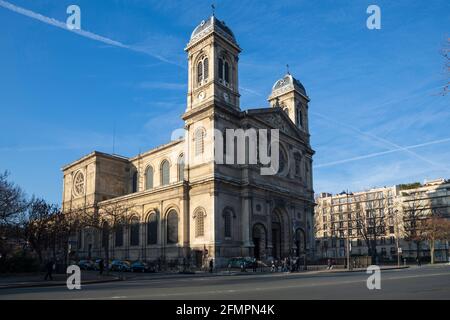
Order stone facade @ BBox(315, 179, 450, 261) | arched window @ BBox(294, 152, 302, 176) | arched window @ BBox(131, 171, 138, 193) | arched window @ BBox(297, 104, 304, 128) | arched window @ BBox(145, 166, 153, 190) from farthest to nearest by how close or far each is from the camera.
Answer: stone facade @ BBox(315, 179, 450, 261) < arched window @ BBox(131, 171, 138, 193) < arched window @ BBox(297, 104, 304, 128) < arched window @ BBox(145, 166, 153, 190) < arched window @ BBox(294, 152, 302, 176)

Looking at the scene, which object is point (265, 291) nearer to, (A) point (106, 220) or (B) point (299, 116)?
(A) point (106, 220)

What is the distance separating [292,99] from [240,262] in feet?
103

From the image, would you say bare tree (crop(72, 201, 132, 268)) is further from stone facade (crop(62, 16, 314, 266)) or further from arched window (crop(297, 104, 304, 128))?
arched window (crop(297, 104, 304, 128))

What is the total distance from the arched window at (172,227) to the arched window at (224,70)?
17.7m

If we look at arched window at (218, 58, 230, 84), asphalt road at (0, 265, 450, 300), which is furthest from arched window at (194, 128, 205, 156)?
asphalt road at (0, 265, 450, 300)

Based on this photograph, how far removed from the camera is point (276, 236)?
56.2 m

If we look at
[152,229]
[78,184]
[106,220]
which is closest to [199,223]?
[152,229]

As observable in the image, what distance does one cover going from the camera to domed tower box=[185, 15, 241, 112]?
51.7 metres

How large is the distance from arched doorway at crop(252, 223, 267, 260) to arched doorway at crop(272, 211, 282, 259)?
3675 millimetres

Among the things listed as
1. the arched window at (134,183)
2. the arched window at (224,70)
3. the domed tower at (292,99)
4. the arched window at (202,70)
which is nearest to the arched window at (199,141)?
the arched window at (202,70)
